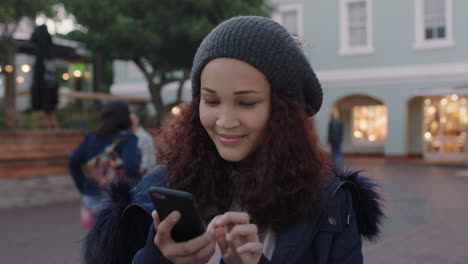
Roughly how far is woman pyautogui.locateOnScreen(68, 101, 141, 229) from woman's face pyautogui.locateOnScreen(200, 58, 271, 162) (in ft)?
10.4

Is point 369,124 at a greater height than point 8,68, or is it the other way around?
point 8,68

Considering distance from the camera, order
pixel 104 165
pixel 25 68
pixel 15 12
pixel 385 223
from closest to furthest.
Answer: pixel 385 223 < pixel 104 165 < pixel 15 12 < pixel 25 68

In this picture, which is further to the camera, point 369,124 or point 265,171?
point 369,124

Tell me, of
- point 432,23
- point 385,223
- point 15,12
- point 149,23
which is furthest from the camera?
point 432,23

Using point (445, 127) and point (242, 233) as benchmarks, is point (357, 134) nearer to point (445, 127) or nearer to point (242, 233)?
point (445, 127)

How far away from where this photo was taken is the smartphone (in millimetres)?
1223

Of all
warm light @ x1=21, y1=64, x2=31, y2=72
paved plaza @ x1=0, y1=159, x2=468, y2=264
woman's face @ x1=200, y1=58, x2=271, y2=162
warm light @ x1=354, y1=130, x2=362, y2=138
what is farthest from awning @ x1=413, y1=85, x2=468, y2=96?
woman's face @ x1=200, y1=58, x2=271, y2=162

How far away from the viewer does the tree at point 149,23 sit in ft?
37.4

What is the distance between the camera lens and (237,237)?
1.31 metres

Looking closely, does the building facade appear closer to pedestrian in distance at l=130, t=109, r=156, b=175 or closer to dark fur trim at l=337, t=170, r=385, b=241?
pedestrian in distance at l=130, t=109, r=156, b=175

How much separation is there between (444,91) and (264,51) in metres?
17.1

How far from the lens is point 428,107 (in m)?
20.1

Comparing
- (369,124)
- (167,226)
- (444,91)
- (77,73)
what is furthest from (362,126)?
(167,226)

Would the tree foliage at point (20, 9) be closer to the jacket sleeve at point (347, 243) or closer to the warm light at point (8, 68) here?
the warm light at point (8, 68)
